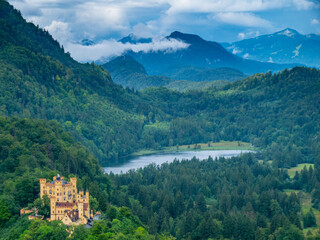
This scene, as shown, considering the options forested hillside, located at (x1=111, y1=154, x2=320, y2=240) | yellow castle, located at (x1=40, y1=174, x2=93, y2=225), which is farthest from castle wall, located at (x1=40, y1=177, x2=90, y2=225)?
forested hillside, located at (x1=111, y1=154, x2=320, y2=240)

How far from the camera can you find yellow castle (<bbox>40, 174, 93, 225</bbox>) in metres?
73.8

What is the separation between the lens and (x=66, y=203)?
246 feet

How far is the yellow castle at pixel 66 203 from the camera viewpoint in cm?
7382

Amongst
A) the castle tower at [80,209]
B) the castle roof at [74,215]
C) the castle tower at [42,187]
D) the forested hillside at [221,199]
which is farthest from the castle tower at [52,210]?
the forested hillside at [221,199]

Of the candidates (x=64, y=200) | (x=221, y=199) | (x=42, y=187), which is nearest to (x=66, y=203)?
(x=64, y=200)

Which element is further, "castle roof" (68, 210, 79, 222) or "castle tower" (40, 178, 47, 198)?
"castle tower" (40, 178, 47, 198)

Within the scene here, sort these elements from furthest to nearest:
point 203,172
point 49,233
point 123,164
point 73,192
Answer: point 123,164 < point 203,172 < point 73,192 < point 49,233

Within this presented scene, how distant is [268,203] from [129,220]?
42121 millimetres

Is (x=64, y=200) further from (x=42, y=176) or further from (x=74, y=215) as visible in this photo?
(x=42, y=176)

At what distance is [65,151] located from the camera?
118 meters

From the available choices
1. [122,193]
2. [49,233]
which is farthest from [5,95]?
[49,233]

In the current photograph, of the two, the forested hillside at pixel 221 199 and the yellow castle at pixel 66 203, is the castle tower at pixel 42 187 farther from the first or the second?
the forested hillside at pixel 221 199

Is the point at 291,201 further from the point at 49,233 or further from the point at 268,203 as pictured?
the point at 49,233

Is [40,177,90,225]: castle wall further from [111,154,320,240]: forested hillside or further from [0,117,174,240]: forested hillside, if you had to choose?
[111,154,320,240]: forested hillside
